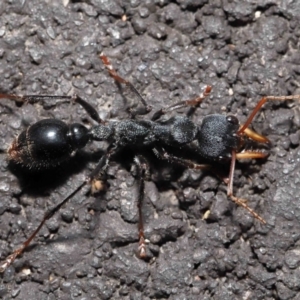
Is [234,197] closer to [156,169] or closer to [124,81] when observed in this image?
[156,169]

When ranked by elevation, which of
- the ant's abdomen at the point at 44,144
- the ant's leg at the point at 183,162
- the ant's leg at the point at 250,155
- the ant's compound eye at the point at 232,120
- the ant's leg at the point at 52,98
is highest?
the ant's leg at the point at 52,98

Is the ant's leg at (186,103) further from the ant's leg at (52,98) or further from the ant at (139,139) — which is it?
the ant's leg at (52,98)

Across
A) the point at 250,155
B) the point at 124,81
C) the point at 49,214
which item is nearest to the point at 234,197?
the point at 250,155

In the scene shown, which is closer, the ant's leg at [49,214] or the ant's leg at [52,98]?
the ant's leg at [49,214]

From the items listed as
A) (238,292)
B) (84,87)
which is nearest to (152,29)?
(84,87)

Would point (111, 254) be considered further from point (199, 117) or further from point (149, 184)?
point (199, 117)

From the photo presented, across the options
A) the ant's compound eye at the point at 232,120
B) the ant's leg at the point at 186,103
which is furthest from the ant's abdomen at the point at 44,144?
the ant's compound eye at the point at 232,120

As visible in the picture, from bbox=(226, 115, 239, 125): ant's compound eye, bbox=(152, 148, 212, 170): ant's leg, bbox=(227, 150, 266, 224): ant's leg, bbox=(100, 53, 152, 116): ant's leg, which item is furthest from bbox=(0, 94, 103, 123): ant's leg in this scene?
bbox=(227, 150, 266, 224): ant's leg
